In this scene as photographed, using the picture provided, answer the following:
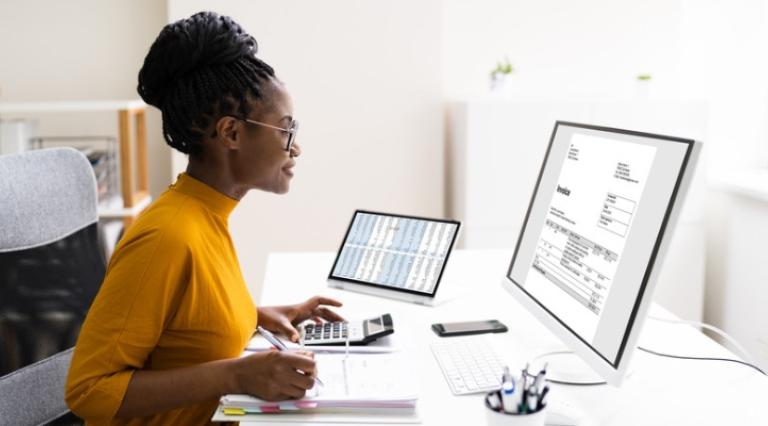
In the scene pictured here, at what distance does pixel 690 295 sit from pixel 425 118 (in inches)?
51.1

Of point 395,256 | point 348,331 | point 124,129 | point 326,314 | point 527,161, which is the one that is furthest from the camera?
point 527,161

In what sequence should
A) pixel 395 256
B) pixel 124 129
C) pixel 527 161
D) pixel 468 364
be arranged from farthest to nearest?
pixel 527 161, pixel 124 129, pixel 395 256, pixel 468 364

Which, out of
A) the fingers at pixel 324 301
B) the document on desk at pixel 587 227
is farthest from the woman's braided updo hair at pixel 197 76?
the document on desk at pixel 587 227

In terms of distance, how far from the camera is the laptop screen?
1789mm

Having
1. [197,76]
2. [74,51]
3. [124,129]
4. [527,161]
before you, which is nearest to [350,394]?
[197,76]

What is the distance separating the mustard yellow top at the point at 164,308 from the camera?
3.72 ft

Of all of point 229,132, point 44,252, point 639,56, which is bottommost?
point 44,252

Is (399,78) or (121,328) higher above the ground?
(399,78)

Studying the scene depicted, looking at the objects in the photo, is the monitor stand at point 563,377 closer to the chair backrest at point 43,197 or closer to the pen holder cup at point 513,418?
the pen holder cup at point 513,418

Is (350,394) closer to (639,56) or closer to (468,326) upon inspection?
(468,326)

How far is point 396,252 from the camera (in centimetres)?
184

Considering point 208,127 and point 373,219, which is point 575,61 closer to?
point 373,219

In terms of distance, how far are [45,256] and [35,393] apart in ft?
0.78

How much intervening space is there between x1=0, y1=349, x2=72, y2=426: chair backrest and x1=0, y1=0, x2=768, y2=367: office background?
6.01 feet
